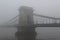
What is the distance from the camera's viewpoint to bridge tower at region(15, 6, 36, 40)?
132cm

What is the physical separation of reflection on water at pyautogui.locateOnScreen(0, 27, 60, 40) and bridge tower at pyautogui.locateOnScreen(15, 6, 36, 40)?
0.22ft

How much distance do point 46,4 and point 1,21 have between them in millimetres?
626

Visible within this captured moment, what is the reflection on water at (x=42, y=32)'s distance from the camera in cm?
134

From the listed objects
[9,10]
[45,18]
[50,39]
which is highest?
[9,10]

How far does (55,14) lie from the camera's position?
4.31 feet

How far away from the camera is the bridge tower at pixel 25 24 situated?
4.34 ft

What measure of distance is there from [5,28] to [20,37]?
0.23 m

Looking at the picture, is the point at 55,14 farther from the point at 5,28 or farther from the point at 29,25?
the point at 5,28

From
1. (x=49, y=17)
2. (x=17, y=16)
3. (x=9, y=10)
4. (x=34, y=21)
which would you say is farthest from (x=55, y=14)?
(x=9, y=10)

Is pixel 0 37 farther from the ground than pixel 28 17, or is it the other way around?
pixel 28 17

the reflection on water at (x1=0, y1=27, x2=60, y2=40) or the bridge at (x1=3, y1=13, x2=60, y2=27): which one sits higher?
the bridge at (x1=3, y1=13, x2=60, y2=27)

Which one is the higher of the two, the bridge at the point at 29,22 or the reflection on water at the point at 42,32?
the bridge at the point at 29,22

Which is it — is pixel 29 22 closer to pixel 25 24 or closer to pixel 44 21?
pixel 25 24

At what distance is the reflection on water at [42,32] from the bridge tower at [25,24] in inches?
2.7
